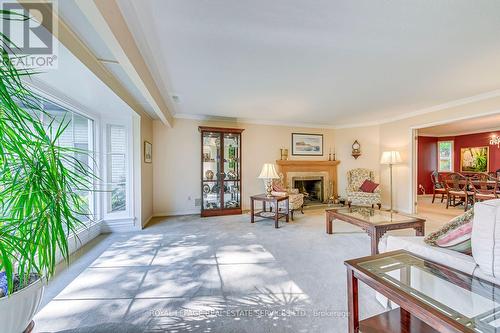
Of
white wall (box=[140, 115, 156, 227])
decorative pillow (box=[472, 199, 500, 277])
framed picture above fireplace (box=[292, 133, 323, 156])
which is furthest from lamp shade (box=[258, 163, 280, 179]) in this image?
decorative pillow (box=[472, 199, 500, 277])

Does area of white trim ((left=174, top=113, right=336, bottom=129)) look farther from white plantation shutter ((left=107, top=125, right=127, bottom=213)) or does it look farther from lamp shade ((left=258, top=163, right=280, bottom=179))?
lamp shade ((left=258, top=163, right=280, bottom=179))

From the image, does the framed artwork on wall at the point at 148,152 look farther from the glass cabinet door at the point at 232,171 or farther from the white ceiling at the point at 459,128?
the white ceiling at the point at 459,128

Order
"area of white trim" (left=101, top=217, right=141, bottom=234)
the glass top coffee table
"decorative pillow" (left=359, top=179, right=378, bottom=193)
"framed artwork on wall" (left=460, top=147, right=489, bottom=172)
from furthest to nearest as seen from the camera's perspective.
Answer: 1. "framed artwork on wall" (left=460, top=147, right=489, bottom=172)
2. "decorative pillow" (left=359, top=179, right=378, bottom=193)
3. "area of white trim" (left=101, top=217, right=141, bottom=234)
4. the glass top coffee table

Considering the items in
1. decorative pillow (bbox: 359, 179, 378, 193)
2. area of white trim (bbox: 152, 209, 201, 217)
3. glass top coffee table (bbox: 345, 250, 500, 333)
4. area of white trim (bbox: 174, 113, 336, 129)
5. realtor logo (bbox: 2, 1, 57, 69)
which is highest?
area of white trim (bbox: 174, 113, 336, 129)

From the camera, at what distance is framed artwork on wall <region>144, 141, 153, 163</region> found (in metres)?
4.00

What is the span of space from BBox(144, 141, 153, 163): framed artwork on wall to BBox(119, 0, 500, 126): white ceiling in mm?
1220

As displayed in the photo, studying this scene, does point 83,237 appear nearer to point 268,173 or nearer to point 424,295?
point 268,173

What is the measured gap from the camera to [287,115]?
195 inches

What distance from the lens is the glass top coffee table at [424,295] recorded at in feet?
2.88

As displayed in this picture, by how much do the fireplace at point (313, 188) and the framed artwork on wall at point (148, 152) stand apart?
3.80m

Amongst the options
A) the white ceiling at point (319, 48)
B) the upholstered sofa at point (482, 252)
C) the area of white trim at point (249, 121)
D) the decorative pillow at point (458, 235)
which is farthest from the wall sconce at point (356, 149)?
the upholstered sofa at point (482, 252)

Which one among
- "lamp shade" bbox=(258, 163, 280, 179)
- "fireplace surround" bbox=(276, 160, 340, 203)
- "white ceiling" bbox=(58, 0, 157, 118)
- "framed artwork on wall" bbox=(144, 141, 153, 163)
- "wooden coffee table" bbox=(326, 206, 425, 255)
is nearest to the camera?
"white ceiling" bbox=(58, 0, 157, 118)

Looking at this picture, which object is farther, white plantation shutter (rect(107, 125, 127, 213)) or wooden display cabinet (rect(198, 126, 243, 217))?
wooden display cabinet (rect(198, 126, 243, 217))

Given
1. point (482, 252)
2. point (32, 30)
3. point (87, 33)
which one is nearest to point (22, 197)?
point (32, 30)
